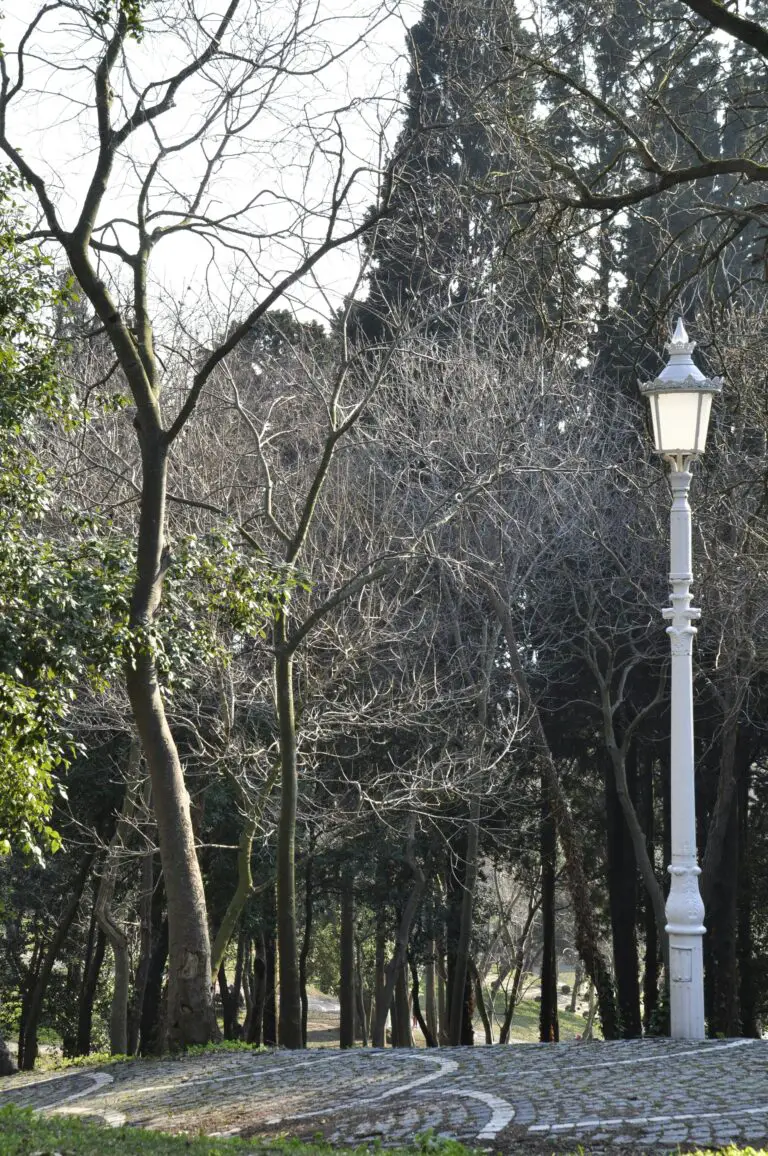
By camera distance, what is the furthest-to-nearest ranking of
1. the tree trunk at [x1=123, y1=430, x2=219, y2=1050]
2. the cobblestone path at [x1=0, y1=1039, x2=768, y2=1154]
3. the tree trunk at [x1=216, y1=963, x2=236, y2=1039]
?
the tree trunk at [x1=216, y1=963, x2=236, y2=1039]
the tree trunk at [x1=123, y1=430, x2=219, y2=1050]
the cobblestone path at [x1=0, y1=1039, x2=768, y2=1154]

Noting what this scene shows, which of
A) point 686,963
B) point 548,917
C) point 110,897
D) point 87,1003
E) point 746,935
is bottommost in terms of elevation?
point 87,1003

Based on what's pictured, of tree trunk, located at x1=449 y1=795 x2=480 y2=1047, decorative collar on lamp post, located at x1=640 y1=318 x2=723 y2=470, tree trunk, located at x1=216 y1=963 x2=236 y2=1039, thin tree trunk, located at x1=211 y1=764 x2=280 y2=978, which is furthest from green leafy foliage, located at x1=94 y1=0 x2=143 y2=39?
tree trunk, located at x1=216 y1=963 x2=236 y2=1039

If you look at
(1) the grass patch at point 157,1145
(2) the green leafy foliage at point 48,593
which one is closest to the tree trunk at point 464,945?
(2) the green leafy foliage at point 48,593

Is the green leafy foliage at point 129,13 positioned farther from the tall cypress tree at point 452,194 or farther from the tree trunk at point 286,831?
the tree trunk at point 286,831

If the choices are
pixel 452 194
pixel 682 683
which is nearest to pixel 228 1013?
pixel 452 194

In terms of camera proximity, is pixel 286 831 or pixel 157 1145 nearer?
pixel 157 1145

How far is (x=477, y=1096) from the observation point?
650 centimetres

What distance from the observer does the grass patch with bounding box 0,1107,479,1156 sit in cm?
529

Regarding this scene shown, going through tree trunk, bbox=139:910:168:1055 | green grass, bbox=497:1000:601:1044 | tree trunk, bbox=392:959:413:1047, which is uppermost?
tree trunk, bbox=139:910:168:1055

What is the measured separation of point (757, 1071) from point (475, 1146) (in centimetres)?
200

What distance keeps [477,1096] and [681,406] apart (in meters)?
4.66

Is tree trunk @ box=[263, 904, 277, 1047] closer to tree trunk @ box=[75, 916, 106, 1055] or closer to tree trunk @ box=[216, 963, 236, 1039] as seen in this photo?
tree trunk @ box=[216, 963, 236, 1039]

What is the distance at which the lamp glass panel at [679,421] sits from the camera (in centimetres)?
847

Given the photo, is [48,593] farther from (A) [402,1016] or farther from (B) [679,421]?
(A) [402,1016]
